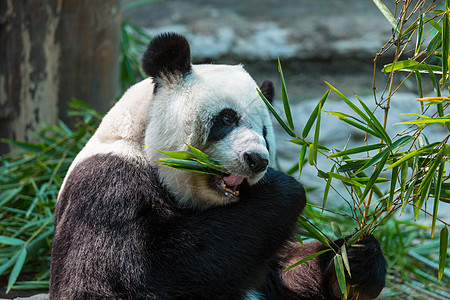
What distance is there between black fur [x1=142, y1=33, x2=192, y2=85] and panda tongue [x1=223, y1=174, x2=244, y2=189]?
60 cm

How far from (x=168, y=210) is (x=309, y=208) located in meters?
1.76

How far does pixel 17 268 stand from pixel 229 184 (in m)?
1.86

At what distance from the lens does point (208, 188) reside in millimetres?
2738

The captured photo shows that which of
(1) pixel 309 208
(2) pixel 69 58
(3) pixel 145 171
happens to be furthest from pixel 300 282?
(2) pixel 69 58

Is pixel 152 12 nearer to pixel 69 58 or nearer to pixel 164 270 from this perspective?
pixel 69 58

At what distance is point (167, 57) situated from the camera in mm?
2852

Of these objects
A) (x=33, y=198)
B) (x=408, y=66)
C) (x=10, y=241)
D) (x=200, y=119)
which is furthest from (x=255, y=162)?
(x=33, y=198)

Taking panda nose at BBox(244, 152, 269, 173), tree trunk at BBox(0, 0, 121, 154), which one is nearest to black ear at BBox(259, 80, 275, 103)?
panda nose at BBox(244, 152, 269, 173)

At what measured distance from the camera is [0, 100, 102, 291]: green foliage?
3969 mm

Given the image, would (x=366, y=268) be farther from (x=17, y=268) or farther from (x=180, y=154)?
(x=17, y=268)

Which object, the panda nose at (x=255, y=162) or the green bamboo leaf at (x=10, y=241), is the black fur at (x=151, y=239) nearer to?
the panda nose at (x=255, y=162)

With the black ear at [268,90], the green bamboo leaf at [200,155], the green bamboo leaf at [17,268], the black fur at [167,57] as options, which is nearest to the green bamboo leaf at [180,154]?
the green bamboo leaf at [200,155]

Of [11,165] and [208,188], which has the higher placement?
[208,188]

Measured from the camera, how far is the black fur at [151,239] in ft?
8.17
